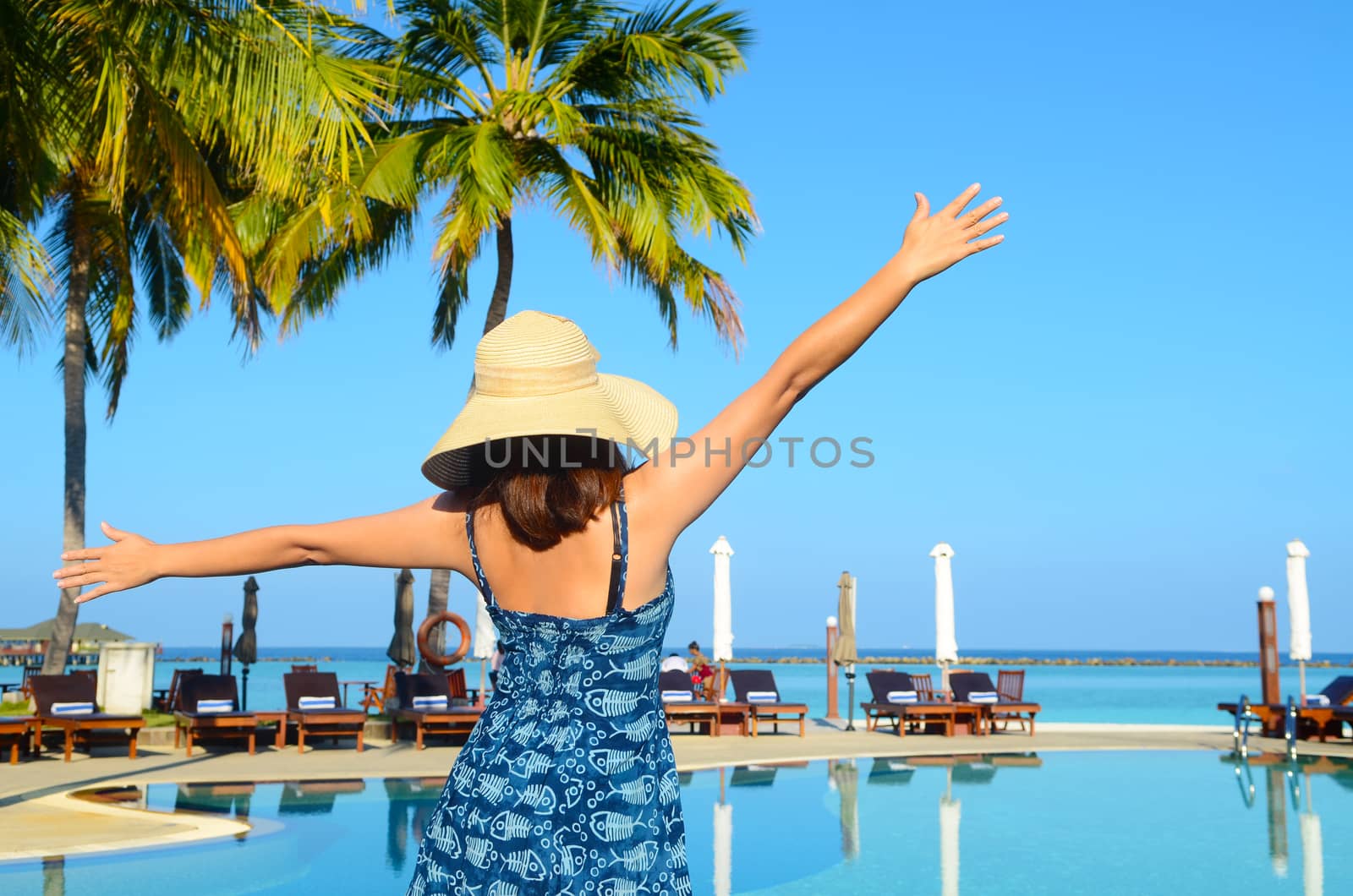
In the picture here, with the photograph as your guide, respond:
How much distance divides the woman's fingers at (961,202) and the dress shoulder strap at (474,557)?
2.86ft

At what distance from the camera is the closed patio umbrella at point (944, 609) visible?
63.0ft

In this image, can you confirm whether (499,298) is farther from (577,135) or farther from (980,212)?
(980,212)

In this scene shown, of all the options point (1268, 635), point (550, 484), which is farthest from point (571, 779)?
point (1268, 635)

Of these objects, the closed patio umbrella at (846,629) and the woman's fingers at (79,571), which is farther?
the closed patio umbrella at (846,629)

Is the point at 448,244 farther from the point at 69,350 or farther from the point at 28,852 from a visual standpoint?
the point at 28,852

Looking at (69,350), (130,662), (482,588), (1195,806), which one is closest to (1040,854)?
(1195,806)

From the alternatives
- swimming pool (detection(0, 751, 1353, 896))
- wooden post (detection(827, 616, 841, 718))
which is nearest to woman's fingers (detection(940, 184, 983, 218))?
swimming pool (detection(0, 751, 1353, 896))

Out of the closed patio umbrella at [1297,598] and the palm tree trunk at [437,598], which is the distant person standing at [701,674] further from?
the closed patio umbrella at [1297,598]

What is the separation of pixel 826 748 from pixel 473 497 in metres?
13.5

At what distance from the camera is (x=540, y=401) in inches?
80.5

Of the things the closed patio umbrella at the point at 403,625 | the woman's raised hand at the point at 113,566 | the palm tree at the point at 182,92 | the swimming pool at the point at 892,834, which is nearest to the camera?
the woman's raised hand at the point at 113,566

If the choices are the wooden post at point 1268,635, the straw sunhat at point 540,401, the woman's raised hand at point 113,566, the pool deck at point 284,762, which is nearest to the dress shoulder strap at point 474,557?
the straw sunhat at point 540,401

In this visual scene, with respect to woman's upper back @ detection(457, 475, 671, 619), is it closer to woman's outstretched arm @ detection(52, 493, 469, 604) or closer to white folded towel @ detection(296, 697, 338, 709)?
woman's outstretched arm @ detection(52, 493, 469, 604)

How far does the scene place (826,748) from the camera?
49.2 ft
